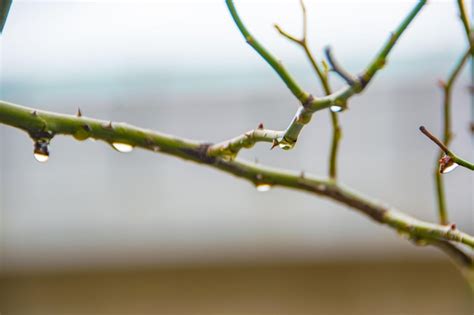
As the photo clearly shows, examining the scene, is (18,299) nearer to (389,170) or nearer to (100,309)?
(100,309)

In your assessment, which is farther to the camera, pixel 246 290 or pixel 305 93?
pixel 246 290

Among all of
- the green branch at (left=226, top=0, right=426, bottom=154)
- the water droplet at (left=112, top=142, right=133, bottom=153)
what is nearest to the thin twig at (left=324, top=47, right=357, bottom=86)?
the green branch at (left=226, top=0, right=426, bottom=154)

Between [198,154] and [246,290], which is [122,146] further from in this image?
[246,290]

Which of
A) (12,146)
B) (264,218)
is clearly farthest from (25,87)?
(264,218)

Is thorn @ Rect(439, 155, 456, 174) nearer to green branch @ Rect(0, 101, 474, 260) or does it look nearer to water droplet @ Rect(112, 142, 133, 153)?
green branch @ Rect(0, 101, 474, 260)

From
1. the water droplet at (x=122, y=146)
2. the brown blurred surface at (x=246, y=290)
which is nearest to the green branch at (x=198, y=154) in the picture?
the water droplet at (x=122, y=146)

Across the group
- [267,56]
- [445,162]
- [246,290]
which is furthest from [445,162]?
[246,290]
